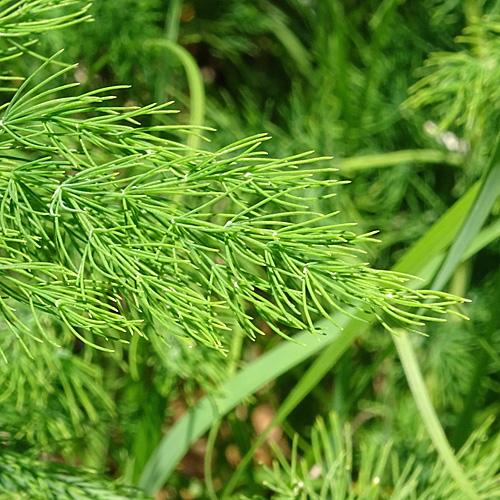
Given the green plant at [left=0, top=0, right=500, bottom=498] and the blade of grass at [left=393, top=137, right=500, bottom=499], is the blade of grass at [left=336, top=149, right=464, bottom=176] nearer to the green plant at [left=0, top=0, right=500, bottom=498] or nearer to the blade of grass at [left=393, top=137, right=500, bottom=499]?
the green plant at [left=0, top=0, right=500, bottom=498]

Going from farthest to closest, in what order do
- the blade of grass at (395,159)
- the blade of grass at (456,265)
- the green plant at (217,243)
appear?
1. the blade of grass at (395,159)
2. the blade of grass at (456,265)
3. the green plant at (217,243)

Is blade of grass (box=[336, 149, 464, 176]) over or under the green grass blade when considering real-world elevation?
over

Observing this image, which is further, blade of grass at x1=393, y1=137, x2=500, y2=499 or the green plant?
blade of grass at x1=393, y1=137, x2=500, y2=499

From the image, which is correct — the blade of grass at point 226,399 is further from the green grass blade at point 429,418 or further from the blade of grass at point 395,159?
the blade of grass at point 395,159

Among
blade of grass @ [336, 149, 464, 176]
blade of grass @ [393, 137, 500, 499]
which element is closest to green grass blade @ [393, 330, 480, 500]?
blade of grass @ [393, 137, 500, 499]

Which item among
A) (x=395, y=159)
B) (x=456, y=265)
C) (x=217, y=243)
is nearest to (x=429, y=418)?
(x=456, y=265)

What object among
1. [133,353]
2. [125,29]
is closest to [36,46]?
[125,29]

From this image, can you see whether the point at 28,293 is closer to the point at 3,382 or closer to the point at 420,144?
the point at 3,382

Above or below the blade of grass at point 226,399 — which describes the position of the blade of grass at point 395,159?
above

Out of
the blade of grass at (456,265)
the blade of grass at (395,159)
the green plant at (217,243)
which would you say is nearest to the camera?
the green plant at (217,243)

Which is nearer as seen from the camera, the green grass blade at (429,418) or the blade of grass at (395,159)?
the green grass blade at (429,418)

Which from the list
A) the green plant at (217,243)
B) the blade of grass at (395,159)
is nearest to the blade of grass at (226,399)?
the green plant at (217,243)
